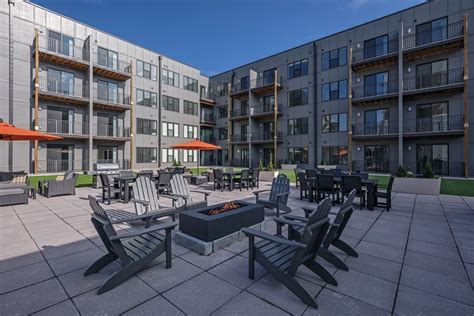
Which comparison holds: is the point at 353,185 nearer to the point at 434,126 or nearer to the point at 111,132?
the point at 434,126

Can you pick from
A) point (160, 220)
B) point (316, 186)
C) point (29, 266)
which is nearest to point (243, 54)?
point (316, 186)

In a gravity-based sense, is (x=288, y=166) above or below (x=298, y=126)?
below

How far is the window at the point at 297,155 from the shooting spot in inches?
977

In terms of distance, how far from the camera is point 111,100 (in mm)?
22469

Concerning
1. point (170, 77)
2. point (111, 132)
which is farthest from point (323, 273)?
point (170, 77)

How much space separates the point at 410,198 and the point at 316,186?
168 inches

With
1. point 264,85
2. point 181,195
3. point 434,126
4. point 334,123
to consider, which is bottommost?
point 181,195

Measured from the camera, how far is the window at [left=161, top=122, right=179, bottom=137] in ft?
91.5

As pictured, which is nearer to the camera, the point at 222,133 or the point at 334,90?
the point at 334,90

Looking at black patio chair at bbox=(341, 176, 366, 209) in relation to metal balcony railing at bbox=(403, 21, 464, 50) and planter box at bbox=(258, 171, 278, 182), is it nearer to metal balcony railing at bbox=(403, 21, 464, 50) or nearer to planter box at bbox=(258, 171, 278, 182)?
planter box at bbox=(258, 171, 278, 182)

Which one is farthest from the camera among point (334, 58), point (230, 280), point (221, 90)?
point (221, 90)

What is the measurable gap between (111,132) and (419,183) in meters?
24.4

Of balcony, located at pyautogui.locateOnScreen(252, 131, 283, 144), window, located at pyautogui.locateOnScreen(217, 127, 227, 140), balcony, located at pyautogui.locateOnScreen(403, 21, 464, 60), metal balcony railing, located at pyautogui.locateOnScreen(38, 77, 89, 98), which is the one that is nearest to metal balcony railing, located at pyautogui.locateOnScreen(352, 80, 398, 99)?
balcony, located at pyautogui.locateOnScreen(403, 21, 464, 60)

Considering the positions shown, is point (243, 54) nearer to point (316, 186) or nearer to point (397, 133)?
point (397, 133)
